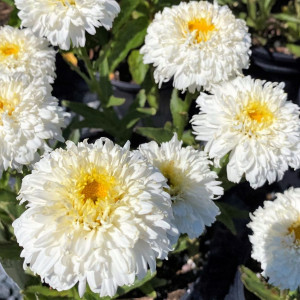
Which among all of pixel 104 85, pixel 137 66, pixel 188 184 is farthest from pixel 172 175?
pixel 137 66

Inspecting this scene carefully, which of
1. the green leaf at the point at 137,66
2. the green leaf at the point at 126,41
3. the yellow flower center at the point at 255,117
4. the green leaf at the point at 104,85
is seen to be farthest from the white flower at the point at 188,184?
the green leaf at the point at 137,66

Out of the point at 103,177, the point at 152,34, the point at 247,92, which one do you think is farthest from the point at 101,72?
the point at 103,177

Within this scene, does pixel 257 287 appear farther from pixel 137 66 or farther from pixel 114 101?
pixel 137 66

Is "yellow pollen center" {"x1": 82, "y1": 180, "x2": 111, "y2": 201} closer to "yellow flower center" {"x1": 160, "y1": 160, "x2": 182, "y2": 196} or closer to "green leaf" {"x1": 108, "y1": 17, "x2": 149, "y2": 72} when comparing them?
"yellow flower center" {"x1": 160, "y1": 160, "x2": 182, "y2": 196}

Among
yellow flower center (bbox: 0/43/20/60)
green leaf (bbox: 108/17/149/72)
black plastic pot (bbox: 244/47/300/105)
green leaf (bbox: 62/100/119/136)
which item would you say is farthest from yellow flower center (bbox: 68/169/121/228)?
black plastic pot (bbox: 244/47/300/105)

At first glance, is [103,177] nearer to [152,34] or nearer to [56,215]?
[56,215]

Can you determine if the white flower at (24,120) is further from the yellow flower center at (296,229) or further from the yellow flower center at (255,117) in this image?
the yellow flower center at (296,229)

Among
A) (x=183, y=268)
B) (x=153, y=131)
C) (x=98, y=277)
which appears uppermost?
(x=98, y=277)

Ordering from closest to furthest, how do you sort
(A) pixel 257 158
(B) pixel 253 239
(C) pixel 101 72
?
(A) pixel 257 158, (B) pixel 253 239, (C) pixel 101 72
